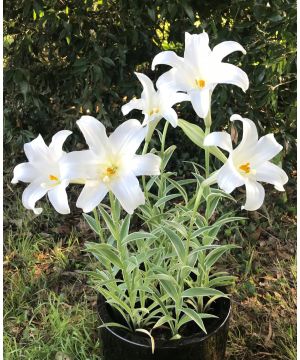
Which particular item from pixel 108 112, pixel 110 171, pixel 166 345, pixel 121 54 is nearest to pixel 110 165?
pixel 110 171

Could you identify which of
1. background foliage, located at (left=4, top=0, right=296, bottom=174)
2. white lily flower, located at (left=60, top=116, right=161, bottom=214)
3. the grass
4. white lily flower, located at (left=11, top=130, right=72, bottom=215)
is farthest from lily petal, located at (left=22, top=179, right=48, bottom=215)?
background foliage, located at (left=4, top=0, right=296, bottom=174)

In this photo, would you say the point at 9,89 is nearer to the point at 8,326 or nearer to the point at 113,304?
the point at 8,326

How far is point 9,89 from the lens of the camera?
2254 millimetres

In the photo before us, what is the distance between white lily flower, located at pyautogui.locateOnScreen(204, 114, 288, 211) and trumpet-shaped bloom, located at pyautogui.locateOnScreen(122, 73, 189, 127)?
0.46 ft

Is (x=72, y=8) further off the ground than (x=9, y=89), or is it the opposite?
(x=72, y=8)

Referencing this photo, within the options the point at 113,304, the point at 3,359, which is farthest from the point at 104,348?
the point at 3,359

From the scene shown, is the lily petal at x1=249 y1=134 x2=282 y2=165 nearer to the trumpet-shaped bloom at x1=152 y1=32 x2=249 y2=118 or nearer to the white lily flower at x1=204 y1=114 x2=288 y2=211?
the white lily flower at x1=204 y1=114 x2=288 y2=211

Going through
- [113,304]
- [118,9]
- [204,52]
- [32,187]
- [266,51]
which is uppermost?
[118,9]

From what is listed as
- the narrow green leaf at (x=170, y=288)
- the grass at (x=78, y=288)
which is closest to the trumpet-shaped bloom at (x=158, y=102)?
the narrow green leaf at (x=170, y=288)

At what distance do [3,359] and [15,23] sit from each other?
4.26ft

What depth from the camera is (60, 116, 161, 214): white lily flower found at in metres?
0.96

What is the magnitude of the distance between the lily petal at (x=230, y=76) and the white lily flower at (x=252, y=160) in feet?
0.23

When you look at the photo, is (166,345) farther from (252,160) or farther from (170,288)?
(252,160)

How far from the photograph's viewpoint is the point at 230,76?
3.46ft
